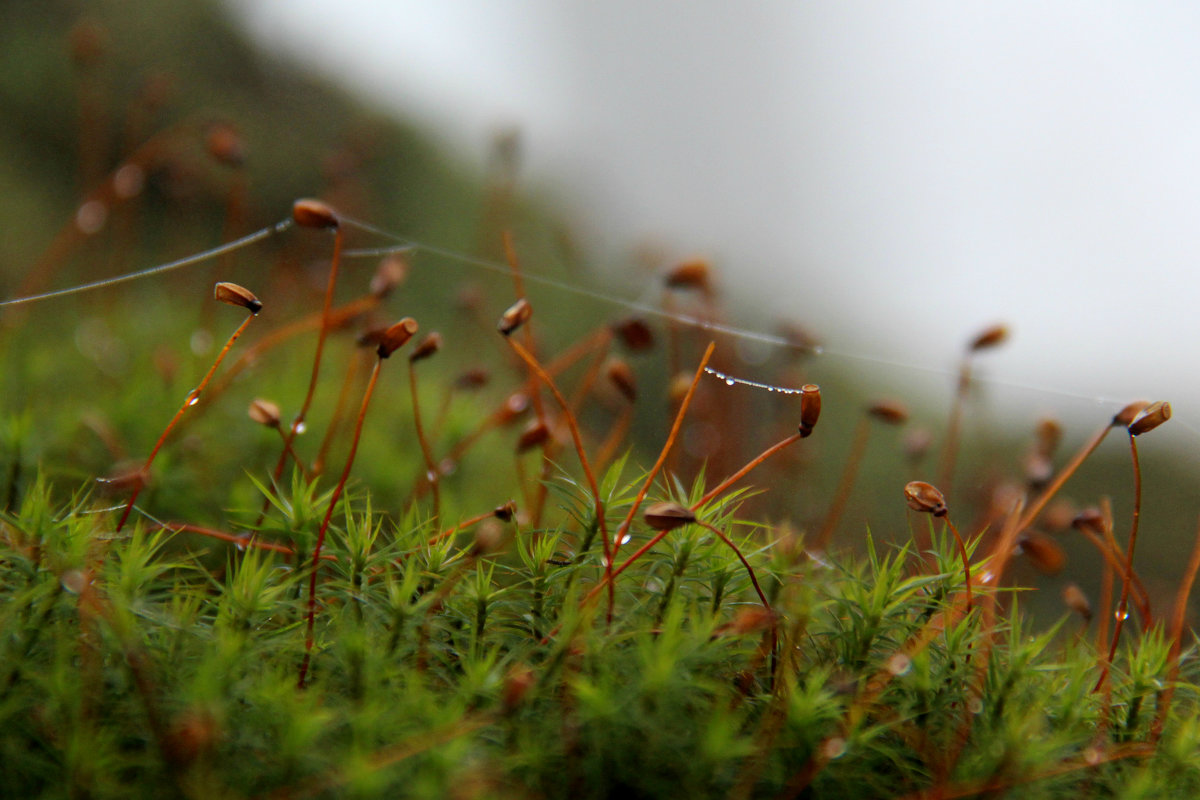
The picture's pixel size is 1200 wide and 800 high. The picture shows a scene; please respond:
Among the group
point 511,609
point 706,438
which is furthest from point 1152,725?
point 706,438

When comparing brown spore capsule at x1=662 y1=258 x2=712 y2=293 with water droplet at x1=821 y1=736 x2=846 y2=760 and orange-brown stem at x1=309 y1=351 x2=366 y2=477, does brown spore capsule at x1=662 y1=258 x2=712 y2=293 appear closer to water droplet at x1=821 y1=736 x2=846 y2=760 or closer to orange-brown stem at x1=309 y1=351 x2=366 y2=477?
orange-brown stem at x1=309 y1=351 x2=366 y2=477

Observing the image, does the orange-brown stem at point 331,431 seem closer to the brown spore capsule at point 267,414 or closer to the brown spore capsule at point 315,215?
the brown spore capsule at point 267,414

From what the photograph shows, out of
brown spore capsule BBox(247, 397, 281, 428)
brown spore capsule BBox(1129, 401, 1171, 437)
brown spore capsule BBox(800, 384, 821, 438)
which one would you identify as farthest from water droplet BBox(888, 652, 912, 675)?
brown spore capsule BBox(247, 397, 281, 428)

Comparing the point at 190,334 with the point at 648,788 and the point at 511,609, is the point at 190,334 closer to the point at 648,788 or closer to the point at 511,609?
the point at 511,609

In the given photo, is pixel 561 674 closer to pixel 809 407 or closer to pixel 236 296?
pixel 809 407

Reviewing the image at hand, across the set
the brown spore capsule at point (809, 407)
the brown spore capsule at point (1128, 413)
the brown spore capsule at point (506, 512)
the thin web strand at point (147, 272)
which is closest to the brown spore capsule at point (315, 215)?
the thin web strand at point (147, 272)

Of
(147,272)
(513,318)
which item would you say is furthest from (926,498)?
(147,272)

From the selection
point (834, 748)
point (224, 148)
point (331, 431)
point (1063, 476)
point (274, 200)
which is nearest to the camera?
point (834, 748)

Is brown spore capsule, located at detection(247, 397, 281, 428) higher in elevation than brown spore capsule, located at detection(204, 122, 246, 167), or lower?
lower

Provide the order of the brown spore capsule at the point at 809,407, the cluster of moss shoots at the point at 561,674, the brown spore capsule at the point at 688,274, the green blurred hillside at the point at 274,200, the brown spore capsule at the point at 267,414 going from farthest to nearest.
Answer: the green blurred hillside at the point at 274,200
the brown spore capsule at the point at 688,274
the brown spore capsule at the point at 267,414
the brown spore capsule at the point at 809,407
the cluster of moss shoots at the point at 561,674
